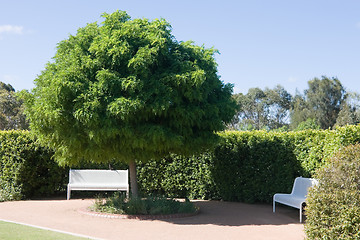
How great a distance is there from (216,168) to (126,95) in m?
5.16

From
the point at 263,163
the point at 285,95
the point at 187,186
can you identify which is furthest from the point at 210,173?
the point at 285,95

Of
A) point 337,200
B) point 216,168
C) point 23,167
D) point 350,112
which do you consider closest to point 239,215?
point 216,168

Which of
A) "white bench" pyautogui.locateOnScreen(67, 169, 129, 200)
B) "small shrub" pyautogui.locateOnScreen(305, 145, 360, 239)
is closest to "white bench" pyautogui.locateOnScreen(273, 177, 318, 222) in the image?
"small shrub" pyautogui.locateOnScreen(305, 145, 360, 239)

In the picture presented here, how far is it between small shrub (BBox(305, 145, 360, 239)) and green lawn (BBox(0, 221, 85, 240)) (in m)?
4.31

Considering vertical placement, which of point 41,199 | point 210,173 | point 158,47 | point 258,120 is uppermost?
point 258,120

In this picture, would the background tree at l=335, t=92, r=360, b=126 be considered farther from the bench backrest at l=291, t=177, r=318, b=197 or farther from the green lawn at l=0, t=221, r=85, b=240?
the green lawn at l=0, t=221, r=85, b=240

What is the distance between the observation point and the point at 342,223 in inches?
247

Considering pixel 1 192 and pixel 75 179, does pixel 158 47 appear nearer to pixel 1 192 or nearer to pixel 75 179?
pixel 75 179

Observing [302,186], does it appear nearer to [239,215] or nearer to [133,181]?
[239,215]

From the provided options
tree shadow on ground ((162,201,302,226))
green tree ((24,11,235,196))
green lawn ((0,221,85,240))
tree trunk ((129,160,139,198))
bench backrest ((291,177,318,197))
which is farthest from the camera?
tree trunk ((129,160,139,198))

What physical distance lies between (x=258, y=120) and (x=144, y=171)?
3984 centimetres

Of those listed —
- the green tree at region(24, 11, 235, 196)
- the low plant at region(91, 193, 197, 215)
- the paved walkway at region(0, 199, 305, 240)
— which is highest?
the green tree at region(24, 11, 235, 196)

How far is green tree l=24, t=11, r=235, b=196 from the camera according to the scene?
8789 mm

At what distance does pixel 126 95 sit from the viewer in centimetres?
902
